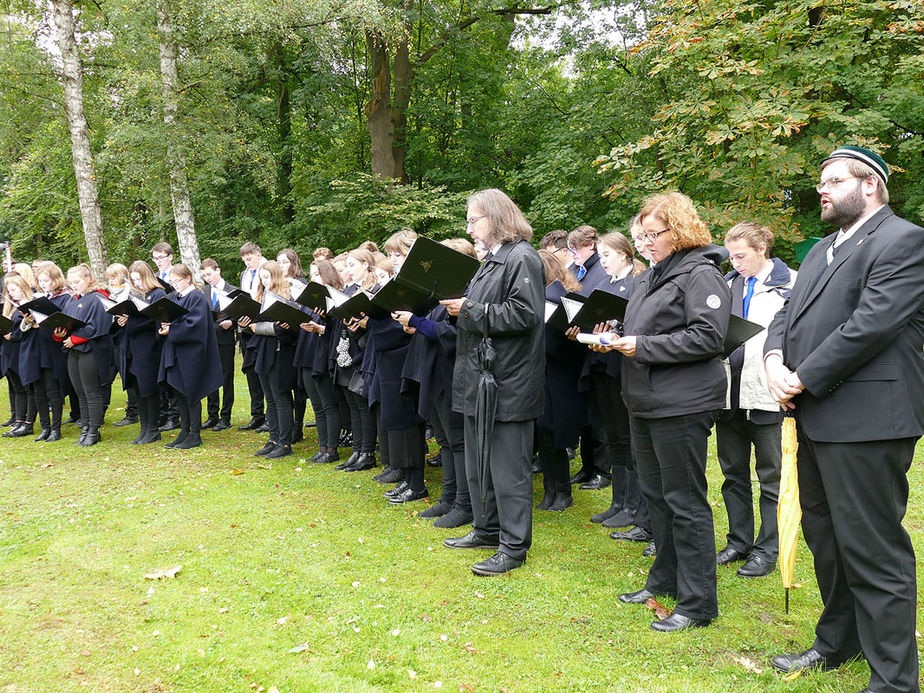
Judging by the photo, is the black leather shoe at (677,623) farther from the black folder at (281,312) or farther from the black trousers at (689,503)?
the black folder at (281,312)

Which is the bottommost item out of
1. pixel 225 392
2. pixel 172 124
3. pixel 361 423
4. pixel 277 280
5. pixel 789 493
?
pixel 361 423

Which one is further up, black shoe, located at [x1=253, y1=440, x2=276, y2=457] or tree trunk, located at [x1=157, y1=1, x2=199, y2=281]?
tree trunk, located at [x1=157, y1=1, x2=199, y2=281]

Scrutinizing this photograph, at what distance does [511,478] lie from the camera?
454 centimetres

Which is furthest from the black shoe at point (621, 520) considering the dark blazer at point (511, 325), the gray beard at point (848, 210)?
the gray beard at point (848, 210)

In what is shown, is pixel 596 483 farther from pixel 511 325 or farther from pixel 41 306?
pixel 41 306

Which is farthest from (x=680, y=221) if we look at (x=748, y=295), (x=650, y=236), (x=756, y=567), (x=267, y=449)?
(x=267, y=449)

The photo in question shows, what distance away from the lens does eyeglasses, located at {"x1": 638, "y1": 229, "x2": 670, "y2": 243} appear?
12.2 feet

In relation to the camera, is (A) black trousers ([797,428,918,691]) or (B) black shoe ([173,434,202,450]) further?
(B) black shoe ([173,434,202,450])

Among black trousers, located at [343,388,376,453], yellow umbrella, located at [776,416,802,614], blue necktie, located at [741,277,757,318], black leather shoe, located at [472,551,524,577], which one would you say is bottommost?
black leather shoe, located at [472,551,524,577]

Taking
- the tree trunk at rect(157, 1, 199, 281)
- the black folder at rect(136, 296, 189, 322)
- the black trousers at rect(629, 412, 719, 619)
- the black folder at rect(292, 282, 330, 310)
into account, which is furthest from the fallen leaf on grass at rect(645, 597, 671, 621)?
the tree trunk at rect(157, 1, 199, 281)

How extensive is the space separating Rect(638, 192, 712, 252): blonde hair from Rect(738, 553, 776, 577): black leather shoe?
220 cm

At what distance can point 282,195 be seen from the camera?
20797mm

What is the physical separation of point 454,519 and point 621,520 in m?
1.35

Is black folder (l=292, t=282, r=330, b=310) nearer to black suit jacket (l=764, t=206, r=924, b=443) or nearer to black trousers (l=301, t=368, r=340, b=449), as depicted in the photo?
black trousers (l=301, t=368, r=340, b=449)
